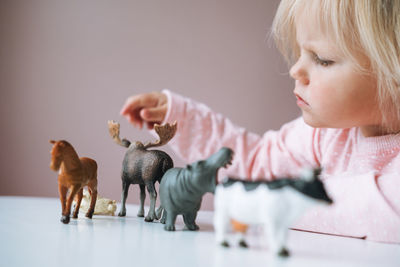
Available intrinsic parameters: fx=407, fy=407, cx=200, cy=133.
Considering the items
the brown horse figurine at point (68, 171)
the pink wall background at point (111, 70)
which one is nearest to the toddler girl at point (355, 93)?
the brown horse figurine at point (68, 171)

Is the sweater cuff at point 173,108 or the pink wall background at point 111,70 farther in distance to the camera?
the pink wall background at point 111,70

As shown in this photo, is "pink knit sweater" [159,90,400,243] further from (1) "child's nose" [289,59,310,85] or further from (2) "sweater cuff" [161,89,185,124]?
(1) "child's nose" [289,59,310,85]

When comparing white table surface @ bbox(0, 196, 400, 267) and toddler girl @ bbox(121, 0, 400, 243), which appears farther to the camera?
toddler girl @ bbox(121, 0, 400, 243)

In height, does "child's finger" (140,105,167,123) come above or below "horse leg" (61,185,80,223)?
above

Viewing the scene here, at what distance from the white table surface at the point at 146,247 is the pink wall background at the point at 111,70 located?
23.6 inches

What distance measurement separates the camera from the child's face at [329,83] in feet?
2.30

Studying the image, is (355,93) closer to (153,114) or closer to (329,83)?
(329,83)

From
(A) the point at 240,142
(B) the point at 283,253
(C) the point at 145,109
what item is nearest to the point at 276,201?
(B) the point at 283,253

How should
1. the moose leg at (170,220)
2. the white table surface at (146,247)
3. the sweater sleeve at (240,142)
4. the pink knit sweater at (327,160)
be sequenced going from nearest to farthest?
the white table surface at (146,247) < the moose leg at (170,220) < the pink knit sweater at (327,160) < the sweater sleeve at (240,142)

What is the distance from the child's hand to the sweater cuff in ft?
0.03

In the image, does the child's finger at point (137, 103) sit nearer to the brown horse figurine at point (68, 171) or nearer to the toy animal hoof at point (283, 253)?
the brown horse figurine at point (68, 171)

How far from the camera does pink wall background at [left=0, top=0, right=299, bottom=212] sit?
1211mm

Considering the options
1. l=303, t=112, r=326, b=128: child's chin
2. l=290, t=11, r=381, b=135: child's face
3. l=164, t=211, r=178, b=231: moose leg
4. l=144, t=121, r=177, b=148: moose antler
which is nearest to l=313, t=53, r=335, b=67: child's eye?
l=290, t=11, r=381, b=135: child's face

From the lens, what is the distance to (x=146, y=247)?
0.45 m
